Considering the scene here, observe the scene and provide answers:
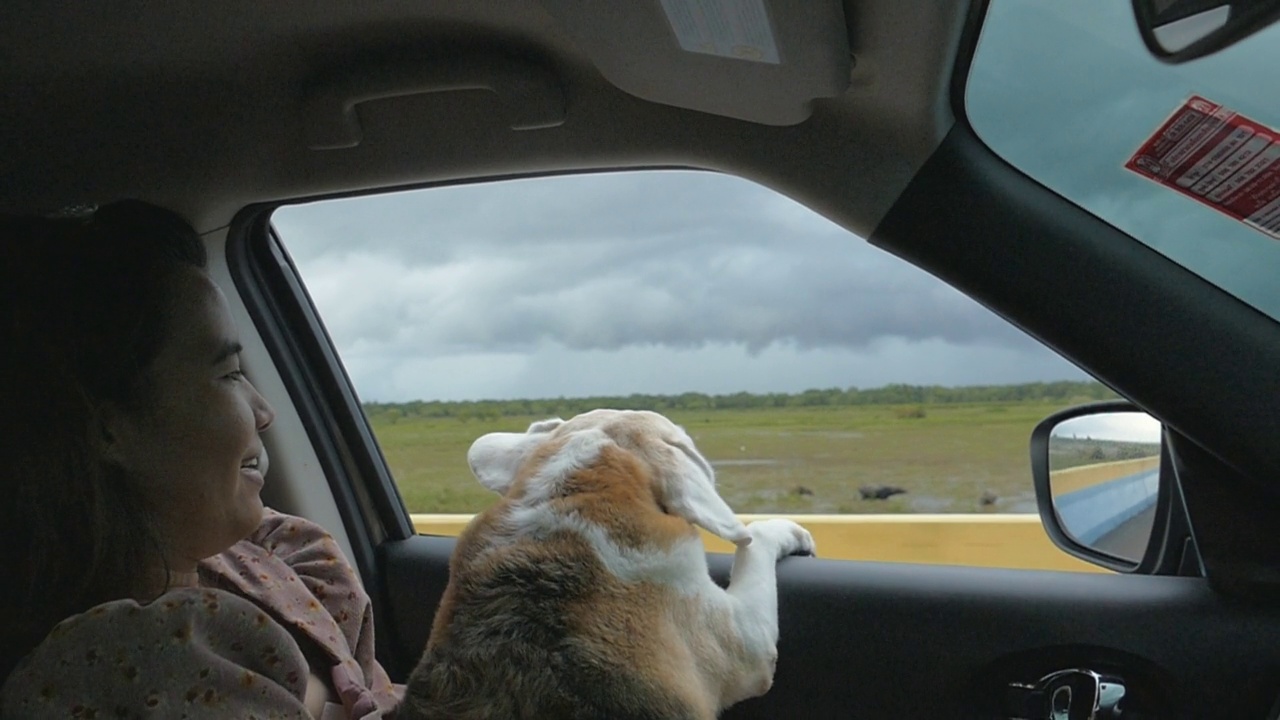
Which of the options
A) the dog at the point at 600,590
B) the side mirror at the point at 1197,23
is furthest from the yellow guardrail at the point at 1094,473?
the side mirror at the point at 1197,23

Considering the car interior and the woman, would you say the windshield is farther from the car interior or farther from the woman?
the woman

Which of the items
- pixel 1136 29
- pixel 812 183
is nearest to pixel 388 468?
pixel 812 183

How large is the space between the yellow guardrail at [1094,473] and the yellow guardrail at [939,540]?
14 centimetres

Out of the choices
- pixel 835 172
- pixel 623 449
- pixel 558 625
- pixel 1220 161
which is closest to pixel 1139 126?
pixel 1220 161

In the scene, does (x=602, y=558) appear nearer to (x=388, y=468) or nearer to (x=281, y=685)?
(x=281, y=685)

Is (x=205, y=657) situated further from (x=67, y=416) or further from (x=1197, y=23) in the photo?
(x=1197, y=23)

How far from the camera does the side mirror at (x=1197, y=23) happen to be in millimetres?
1432

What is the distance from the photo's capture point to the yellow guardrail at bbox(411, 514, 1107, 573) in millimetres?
2652

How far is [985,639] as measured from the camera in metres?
2.44

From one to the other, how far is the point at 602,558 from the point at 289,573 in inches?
29.1

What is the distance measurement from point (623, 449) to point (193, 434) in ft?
3.30

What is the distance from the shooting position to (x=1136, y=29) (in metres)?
1.67

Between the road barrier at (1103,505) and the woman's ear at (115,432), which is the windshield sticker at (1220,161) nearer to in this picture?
the road barrier at (1103,505)

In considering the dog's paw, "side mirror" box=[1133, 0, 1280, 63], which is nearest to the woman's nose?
the dog's paw
